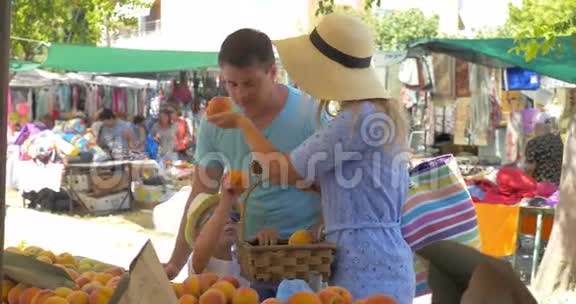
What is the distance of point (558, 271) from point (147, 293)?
4888 mm

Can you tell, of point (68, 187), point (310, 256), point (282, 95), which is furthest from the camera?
point (68, 187)

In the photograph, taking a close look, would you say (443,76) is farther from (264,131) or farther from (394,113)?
(394,113)

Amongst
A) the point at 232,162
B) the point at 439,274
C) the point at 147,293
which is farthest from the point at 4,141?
the point at 232,162

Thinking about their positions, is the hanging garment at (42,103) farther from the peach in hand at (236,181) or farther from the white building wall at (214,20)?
the peach in hand at (236,181)

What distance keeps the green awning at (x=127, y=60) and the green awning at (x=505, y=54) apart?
4508 millimetres

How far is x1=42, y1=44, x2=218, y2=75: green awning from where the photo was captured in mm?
11461

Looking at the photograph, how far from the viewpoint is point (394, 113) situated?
87.4 inches

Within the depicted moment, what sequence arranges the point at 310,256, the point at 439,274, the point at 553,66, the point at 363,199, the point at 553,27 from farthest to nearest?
1. the point at 553,66
2. the point at 553,27
3. the point at 363,199
4. the point at 310,256
5. the point at 439,274

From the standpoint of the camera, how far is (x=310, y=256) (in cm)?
203

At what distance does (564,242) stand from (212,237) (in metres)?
4.06

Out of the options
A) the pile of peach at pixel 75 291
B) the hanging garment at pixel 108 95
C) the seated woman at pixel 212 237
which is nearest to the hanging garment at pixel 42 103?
the hanging garment at pixel 108 95

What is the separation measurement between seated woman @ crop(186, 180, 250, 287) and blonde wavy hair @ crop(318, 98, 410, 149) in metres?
0.41

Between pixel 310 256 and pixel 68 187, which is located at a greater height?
pixel 310 256

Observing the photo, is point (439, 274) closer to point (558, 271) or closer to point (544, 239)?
point (558, 271)
